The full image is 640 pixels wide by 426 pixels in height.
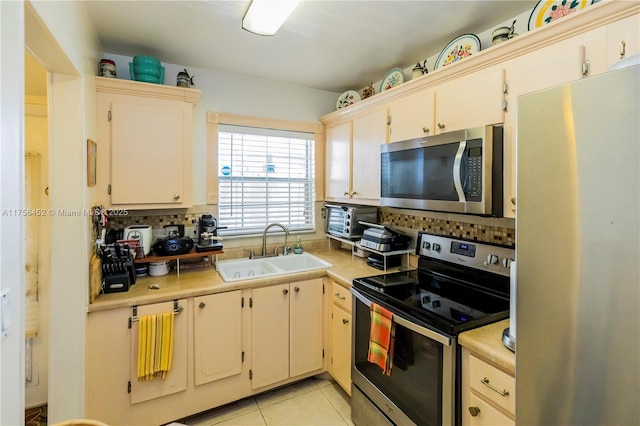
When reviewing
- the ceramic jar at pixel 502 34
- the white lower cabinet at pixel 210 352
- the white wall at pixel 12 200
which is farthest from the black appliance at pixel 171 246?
the ceramic jar at pixel 502 34

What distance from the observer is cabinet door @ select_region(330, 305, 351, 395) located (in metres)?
2.11

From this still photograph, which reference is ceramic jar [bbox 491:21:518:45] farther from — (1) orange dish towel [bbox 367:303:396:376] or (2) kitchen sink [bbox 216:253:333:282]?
(2) kitchen sink [bbox 216:253:333:282]

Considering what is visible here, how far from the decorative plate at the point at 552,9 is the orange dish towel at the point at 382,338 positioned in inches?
63.9

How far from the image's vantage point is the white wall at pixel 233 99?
251 centimetres

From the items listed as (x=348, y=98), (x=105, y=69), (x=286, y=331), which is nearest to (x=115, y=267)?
(x=286, y=331)

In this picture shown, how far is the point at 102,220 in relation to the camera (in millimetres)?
1938

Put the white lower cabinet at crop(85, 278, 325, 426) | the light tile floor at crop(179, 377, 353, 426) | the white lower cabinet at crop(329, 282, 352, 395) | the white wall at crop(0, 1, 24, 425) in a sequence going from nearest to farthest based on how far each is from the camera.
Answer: the white wall at crop(0, 1, 24, 425) → the white lower cabinet at crop(85, 278, 325, 426) → the light tile floor at crop(179, 377, 353, 426) → the white lower cabinet at crop(329, 282, 352, 395)

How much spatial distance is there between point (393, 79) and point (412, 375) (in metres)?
2.06

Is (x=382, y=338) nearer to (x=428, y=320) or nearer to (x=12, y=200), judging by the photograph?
(x=428, y=320)

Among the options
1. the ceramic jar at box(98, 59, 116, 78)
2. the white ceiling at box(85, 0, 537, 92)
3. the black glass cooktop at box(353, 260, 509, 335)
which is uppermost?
the white ceiling at box(85, 0, 537, 92)

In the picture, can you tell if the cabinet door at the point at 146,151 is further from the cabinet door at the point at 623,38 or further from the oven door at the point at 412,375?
the cabinet door at the point at 623,38

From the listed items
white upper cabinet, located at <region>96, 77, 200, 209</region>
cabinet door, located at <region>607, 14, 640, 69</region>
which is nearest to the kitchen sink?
white upper cabinet, located at <region>96, 77, 200, 209</region>

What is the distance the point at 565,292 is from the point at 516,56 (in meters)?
1.17

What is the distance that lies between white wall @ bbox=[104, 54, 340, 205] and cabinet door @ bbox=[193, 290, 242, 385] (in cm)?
95
